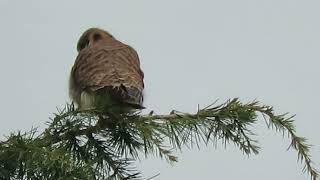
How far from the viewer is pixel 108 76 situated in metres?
5.60

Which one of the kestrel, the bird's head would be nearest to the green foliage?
the kestrel

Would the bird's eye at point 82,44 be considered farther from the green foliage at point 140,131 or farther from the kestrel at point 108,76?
the green foliage at point 140,131

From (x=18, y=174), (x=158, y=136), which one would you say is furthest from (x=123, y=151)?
(x=18, y=174)

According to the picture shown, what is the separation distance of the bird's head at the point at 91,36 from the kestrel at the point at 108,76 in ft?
1.89

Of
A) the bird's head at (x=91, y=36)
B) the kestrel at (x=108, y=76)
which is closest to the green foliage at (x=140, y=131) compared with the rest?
the kestrel at (x=108, y=76)

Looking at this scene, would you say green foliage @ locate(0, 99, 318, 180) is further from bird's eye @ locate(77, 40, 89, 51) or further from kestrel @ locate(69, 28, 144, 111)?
bird's eye @ locate(77, 40, 89, 51)

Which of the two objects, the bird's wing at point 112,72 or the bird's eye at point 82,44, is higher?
the bird's eye at point 82,44

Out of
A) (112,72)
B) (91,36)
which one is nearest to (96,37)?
(91,36)

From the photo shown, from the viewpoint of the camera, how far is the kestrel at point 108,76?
5254mm

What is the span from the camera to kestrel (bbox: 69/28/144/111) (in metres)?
5.25

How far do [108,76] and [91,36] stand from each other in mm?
2372

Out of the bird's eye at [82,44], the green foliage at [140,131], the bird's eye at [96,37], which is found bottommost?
the green foliage at [140,131]

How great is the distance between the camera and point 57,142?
3801 mm

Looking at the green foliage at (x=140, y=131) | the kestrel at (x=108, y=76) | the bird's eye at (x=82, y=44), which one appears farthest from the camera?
the bird's eye at (x=82, y=44)
